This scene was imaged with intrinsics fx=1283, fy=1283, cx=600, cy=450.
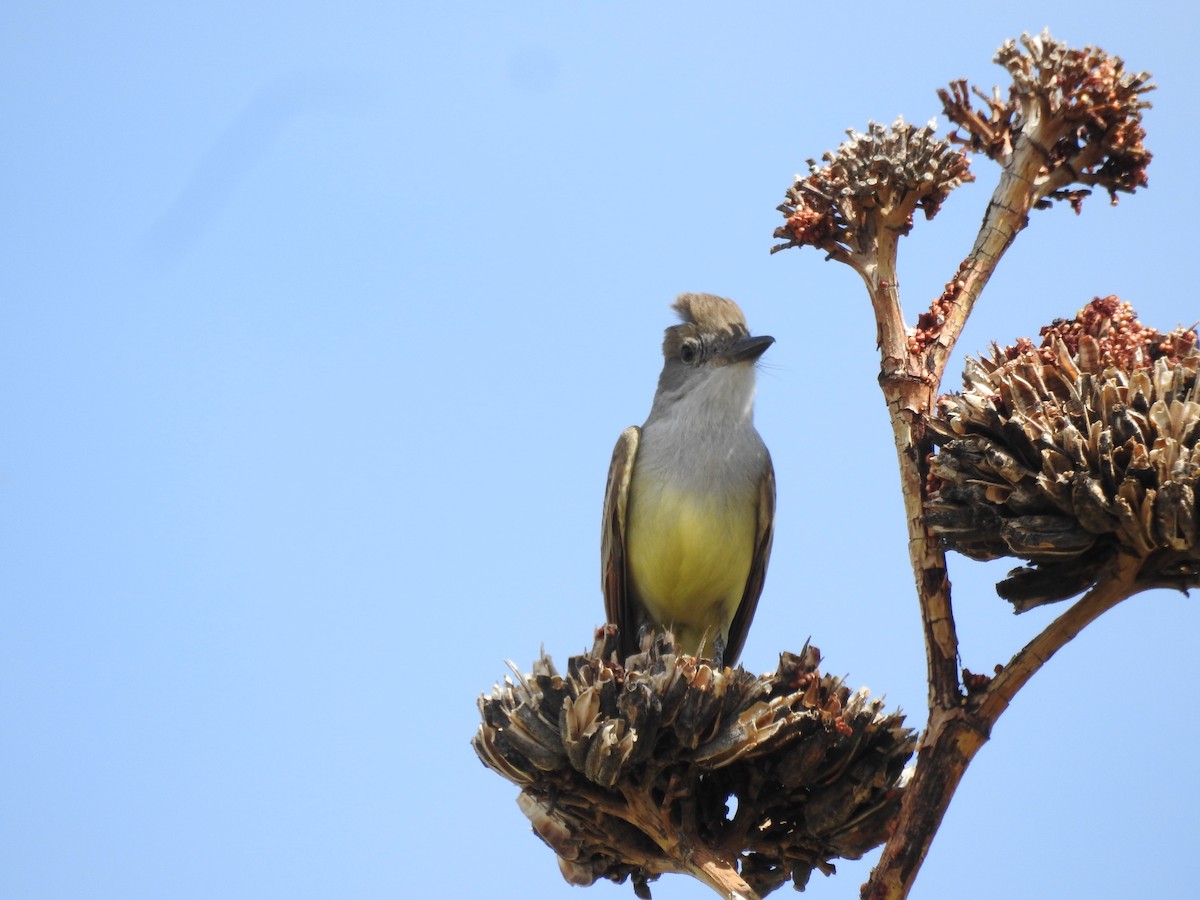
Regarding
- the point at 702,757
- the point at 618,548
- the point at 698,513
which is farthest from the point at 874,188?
the point at 618,548

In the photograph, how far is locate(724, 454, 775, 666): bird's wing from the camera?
811 centimetres

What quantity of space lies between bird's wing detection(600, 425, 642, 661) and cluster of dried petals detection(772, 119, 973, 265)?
380cm

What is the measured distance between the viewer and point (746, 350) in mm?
8242

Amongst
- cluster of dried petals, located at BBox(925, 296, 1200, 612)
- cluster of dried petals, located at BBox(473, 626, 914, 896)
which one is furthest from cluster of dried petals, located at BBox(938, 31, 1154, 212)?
cluster of dried petals, located at BBox(473, 626, 914, 896)

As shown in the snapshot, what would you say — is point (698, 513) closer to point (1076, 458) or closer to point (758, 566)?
point (758, 566)

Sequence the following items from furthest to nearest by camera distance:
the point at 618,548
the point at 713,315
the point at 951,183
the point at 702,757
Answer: the point at 713,315 → the point at 618,548 → the point at 951,183 → the point at 702,757

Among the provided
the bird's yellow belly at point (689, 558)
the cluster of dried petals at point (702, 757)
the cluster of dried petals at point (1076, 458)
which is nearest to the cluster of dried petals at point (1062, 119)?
the cluster of dried petals at point (1076, 458)

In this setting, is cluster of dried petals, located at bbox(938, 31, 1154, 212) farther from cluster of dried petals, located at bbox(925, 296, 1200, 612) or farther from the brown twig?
cluster of dried petals, located at bbox(925, 296, 1200, 612)

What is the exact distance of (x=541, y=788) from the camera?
438 centimetres

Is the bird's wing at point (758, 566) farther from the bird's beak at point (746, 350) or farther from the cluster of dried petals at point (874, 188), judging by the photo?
the cluster of dried petals at point (874, 188)

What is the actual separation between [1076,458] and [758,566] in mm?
4712

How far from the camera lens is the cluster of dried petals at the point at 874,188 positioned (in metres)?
4.38

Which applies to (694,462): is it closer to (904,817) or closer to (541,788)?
(541,788)

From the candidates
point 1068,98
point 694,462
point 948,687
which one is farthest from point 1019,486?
point 694,462
